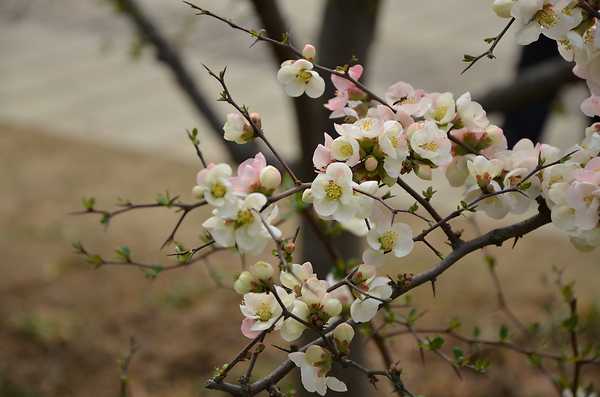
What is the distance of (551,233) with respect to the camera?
4246mm

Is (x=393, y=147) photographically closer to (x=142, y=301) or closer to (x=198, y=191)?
(x=198, y=191)

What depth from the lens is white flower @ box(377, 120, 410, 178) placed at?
91cm

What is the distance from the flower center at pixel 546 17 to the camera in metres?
0.92

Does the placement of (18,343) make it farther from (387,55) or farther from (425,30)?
(425,30)

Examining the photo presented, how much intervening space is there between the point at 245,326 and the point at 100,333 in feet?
8.29

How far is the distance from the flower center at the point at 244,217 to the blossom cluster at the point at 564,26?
14.8 inches

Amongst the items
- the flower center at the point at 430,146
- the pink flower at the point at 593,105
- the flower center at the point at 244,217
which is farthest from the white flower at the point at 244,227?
the pink flower at the point at 593,105

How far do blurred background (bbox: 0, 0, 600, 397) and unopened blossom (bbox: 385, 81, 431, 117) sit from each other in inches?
28.8

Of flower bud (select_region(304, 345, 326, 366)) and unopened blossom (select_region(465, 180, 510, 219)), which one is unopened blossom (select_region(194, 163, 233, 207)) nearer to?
flower bud (select_region(304, 345, 326, 366))

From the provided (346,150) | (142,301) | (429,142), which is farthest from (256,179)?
(142,301)

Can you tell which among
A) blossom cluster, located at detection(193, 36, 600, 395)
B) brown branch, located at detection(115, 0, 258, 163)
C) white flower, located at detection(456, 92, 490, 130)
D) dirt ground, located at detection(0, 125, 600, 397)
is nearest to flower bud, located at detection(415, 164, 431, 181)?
blossom cluster, located at detection(193, 36, 600, 395)

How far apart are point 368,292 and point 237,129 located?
0.24 metres

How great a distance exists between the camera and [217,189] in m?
0.83

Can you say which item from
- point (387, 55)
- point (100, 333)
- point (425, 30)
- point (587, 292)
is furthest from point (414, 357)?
A: point (425, 30)
